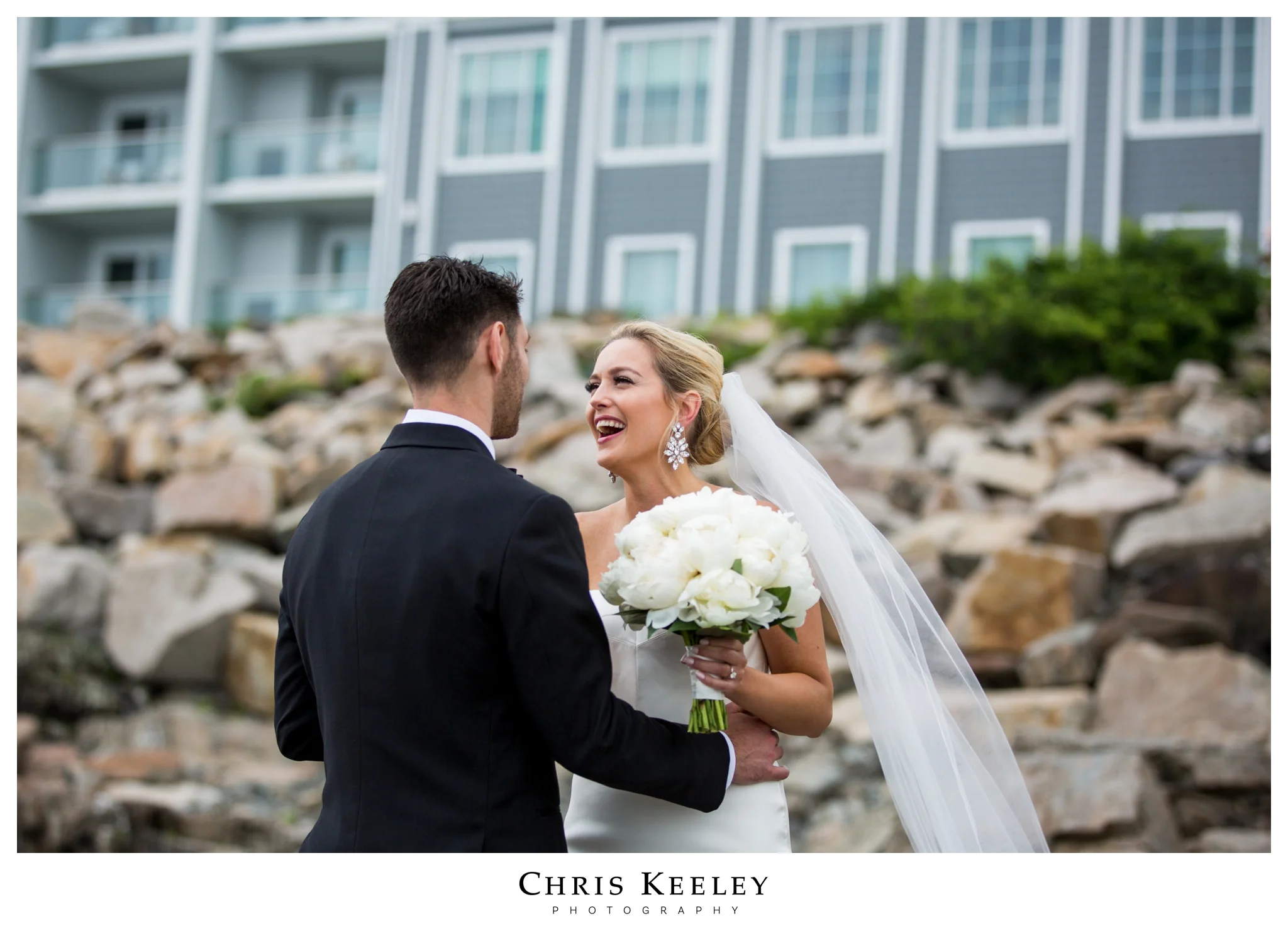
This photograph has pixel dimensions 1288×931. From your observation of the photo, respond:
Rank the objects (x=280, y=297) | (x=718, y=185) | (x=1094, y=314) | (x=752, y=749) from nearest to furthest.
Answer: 1. (x=752, y=749)
2. (x=1094, y=314)
3. (x=718, y=185)
4. (x=280, y=297)

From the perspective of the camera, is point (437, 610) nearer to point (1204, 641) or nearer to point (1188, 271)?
point (1204, 641)

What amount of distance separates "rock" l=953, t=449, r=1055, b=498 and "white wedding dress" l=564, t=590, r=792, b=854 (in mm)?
7341

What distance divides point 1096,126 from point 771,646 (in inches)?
549

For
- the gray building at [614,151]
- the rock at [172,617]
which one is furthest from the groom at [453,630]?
the gray building at [614,151]

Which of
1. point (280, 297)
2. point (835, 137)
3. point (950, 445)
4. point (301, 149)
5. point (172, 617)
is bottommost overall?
point (172, 617)

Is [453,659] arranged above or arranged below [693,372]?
below

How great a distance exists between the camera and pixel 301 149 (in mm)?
19094

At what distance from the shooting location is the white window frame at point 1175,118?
14.4m

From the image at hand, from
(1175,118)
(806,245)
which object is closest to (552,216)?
(806,245)

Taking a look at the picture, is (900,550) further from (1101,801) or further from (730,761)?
(730,761)

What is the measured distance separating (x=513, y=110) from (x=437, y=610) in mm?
15830

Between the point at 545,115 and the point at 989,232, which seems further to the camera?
the point at 545,115

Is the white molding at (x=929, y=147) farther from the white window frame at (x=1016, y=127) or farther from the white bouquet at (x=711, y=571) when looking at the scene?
the white bouquet at (x=711, y=571)
